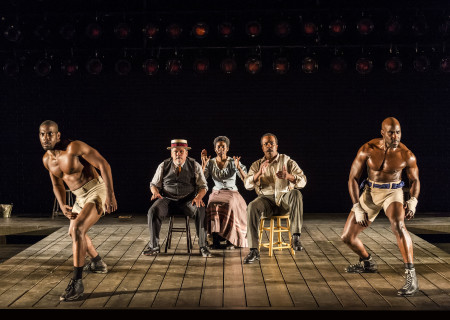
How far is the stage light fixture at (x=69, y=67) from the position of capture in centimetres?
833

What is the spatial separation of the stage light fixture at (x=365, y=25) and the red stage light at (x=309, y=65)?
0.76 m

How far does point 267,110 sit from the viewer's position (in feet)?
29.6

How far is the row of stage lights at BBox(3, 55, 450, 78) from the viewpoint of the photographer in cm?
819

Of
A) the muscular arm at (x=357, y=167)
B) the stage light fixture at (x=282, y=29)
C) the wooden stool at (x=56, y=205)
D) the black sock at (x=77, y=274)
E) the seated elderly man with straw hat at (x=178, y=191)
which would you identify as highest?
the stage light fixture at (x=282, y=29)

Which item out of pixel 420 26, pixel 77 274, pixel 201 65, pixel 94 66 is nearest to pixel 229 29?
pixel 201 65

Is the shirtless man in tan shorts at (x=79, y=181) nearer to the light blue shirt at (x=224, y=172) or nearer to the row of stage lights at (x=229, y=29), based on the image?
the light blue shirt at (x=224, y=172)

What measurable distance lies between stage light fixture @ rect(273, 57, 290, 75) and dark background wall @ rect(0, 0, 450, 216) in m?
0.71

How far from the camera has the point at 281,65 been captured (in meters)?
8.27

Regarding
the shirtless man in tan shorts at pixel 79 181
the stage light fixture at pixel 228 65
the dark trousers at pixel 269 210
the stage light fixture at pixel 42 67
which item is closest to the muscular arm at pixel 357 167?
the dark trousers at pixel 269 210

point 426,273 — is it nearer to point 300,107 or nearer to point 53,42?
point 300,107

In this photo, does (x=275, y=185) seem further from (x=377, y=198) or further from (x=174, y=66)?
(x=174, y=66)
